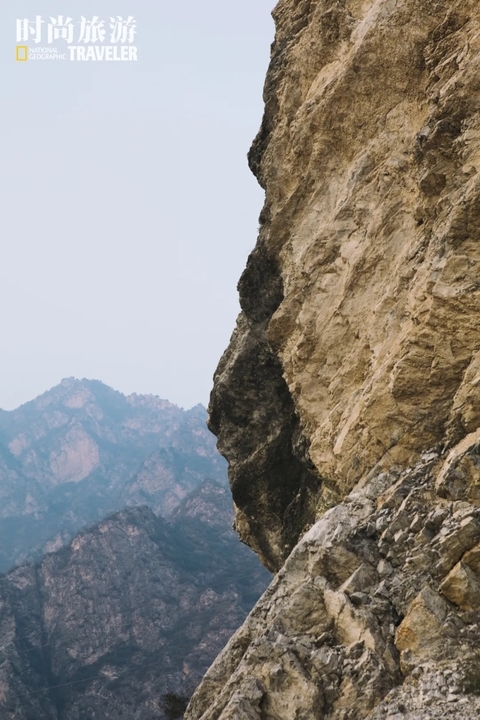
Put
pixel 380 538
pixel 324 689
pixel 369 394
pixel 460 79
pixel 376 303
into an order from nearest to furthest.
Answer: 1. pixel 324 689
2. pixel 380 538
3. pixel 460 79
4. pixel 369 394
5. pixel 376 303

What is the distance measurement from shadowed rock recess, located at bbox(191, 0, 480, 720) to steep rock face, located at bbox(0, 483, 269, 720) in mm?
70697

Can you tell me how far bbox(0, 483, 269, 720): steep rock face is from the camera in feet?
287

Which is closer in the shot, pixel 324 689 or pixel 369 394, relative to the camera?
pixel 324 689

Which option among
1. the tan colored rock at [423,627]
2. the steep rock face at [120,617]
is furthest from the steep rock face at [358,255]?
the steep rock face at [120,617]

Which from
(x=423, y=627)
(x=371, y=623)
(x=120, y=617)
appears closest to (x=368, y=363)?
(x=371, y=623)

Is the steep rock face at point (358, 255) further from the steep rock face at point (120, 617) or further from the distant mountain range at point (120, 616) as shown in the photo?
the distant mountain range at point (120, 616)

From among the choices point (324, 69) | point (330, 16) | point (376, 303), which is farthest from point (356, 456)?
point (330, 16)

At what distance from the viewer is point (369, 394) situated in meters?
14.8

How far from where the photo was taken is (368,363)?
53.5 ft

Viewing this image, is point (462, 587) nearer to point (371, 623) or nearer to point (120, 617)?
point (371, 623)

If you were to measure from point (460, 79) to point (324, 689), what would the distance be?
1356 centimetres

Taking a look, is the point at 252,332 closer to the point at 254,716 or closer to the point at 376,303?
the point at 376,303

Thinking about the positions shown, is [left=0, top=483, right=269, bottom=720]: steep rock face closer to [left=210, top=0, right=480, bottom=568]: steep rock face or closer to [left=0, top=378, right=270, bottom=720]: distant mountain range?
[left=0, top=378, right=270, bottom=720]: distant mountain range

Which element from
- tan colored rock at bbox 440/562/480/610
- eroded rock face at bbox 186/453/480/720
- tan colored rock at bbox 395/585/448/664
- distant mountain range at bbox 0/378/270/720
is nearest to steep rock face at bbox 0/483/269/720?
distant mountain range at bbox 0/378/270/720
